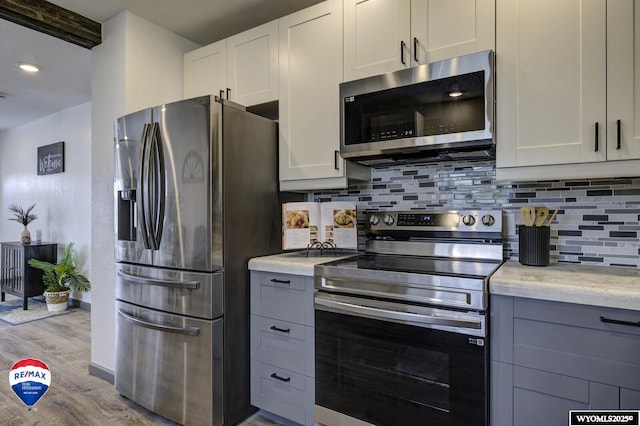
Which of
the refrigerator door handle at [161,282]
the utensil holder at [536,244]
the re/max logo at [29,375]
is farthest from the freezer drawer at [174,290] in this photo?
the utensil holder at [536,244]

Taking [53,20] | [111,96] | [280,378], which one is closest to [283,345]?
[280,378]

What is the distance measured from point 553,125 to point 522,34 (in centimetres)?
42

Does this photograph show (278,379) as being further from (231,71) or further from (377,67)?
(231,71)

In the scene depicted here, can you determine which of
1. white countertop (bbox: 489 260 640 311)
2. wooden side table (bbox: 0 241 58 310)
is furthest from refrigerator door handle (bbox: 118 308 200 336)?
wooden side table (bbox: 0 241 58 310)

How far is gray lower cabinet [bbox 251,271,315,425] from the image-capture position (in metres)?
1.88

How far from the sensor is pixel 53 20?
238 centimetres

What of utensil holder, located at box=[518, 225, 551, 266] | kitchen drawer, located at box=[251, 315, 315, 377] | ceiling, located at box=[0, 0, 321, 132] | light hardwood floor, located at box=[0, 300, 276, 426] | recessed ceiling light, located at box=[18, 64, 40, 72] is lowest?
light hardwood floor, located at box=[0, 300, 276, 426]

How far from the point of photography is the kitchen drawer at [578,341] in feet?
4.02

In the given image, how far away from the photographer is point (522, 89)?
1.62m

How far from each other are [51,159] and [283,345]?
15.5ft

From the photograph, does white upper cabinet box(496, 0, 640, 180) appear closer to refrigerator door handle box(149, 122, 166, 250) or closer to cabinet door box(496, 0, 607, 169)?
cabinet door box(496, 0, 607, 169)

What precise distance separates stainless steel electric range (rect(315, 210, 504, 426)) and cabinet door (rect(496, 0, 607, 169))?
0.44 meters

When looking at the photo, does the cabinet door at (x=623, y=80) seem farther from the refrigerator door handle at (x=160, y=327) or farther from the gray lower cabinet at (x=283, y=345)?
the refrigerator door handle at (x=160, y=327)

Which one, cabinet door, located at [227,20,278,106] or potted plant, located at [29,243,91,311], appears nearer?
cabinet door, located at [227,20,278,106]
